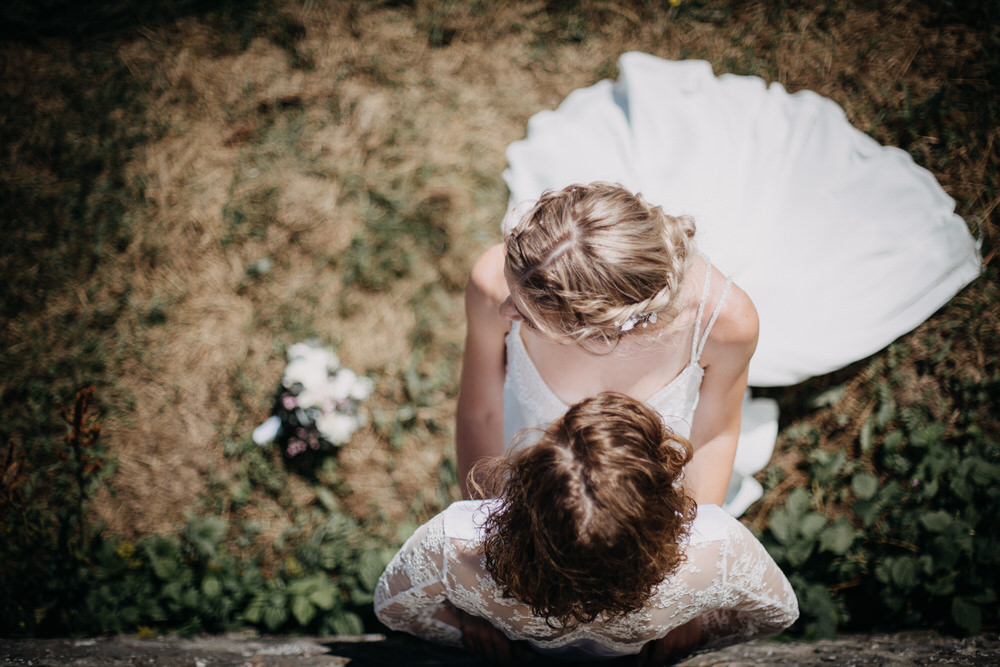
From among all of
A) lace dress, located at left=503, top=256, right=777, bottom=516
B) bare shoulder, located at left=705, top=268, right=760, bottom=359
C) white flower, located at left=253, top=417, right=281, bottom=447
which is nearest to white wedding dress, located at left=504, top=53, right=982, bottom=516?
lace dress, located at left=503, top=256, right=777, bottom=516

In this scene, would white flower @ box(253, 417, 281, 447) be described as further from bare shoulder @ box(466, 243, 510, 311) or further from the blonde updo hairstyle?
the blonde updo hairstyle

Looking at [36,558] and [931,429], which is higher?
[931,429]

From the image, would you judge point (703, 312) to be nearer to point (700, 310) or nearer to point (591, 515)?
point (700, 310)

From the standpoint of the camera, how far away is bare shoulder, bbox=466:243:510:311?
1886 mm

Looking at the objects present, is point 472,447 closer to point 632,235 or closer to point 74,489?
point 632,235

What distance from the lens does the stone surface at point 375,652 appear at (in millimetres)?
1918

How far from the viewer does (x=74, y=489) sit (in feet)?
9.15

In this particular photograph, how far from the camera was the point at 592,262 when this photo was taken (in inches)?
57.4

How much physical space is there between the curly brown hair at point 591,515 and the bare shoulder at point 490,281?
591 millimetres

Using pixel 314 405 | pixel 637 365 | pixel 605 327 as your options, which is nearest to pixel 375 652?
pixel 314 405

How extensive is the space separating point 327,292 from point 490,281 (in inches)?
56.2

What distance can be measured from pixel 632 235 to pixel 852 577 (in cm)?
184

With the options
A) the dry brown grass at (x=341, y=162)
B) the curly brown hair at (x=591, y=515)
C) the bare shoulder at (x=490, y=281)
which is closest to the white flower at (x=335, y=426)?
the dry brown grass at (x=341, y=162)

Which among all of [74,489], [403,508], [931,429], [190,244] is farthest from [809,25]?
[74,489]
